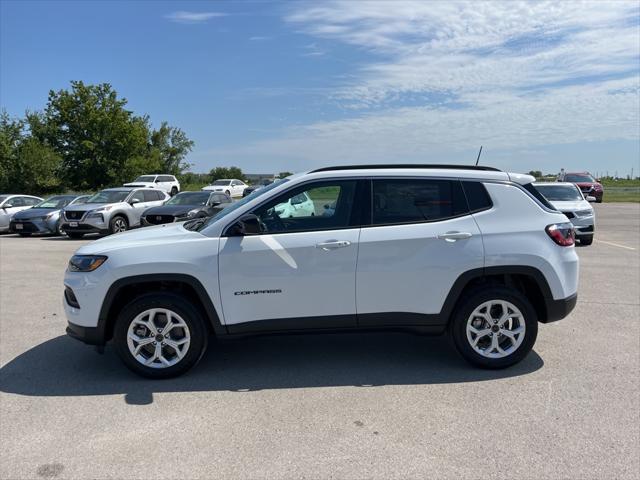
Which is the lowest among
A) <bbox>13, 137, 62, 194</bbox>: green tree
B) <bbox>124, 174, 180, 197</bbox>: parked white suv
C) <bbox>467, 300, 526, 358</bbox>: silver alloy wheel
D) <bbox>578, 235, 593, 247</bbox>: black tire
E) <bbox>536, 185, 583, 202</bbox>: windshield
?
<bbox>578, 235, 593, 247</bbox>: black tire

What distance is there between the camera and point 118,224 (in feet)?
54.8

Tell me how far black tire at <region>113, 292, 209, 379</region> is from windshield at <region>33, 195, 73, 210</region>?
16430mm

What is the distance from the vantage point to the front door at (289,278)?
165 inches

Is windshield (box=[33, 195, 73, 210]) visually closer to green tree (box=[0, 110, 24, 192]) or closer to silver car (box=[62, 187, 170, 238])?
silver car (box=[62, 187, 170, 238])

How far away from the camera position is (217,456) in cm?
312

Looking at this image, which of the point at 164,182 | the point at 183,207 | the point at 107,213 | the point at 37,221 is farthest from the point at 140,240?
the point at 164,182

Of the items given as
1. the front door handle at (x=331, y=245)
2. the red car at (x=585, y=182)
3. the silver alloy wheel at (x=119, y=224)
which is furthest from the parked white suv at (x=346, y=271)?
the red car at (x=585, y=182)

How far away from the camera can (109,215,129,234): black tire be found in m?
16.4

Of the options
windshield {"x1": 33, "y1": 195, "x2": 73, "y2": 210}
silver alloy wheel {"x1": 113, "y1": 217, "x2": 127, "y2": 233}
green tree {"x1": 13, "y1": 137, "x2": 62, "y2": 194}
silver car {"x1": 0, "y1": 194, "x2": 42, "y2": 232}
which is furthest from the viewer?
green tree {"x1": 13, "y1": 137, "x2": 62, "y2": 194}

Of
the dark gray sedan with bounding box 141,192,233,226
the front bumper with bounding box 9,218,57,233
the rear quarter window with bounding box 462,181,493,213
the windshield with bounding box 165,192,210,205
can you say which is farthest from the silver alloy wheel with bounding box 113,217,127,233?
the rear quarter window with bounding box 462,181,493,213

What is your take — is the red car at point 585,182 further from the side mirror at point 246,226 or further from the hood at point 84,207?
the side mirror at point 246,226

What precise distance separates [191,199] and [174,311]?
1308cm

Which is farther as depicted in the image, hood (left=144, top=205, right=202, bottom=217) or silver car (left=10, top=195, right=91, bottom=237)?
silver car (left=10, top=195, right=91, bottom=237)

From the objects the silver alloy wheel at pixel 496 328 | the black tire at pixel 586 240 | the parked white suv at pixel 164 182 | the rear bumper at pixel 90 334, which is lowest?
the black tire at pixel 586 240
